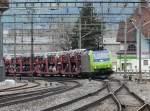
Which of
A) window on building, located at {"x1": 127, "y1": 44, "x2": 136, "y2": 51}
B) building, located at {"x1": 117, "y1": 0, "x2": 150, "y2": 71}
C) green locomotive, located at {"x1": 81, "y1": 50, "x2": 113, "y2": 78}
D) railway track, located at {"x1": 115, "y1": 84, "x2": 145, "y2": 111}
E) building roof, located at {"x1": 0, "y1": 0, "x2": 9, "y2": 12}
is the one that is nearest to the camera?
railway track, located at {"x1": 115, "y1": 84, "x2": 145, "y2": 111}

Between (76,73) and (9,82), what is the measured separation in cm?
1426

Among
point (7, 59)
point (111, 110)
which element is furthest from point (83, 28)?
point (111, 110)

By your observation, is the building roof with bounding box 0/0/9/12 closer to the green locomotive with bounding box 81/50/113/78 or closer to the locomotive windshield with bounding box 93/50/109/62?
the green locomotive with bounding box 81/50/113/78

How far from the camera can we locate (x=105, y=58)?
51312mm

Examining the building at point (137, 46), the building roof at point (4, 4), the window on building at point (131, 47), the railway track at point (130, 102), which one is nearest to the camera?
the railway track at point (130, 102)

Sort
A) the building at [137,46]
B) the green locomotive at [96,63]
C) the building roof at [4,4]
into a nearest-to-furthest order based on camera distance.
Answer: the building roof at [4,4], the green locomotive at [96,63], the building at [137,46]

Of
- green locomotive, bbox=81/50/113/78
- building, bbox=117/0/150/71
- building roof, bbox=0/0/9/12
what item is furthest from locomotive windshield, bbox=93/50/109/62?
building, bbox=117/0/150/71

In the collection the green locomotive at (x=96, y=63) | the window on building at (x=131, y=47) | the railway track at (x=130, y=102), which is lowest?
the railway track at (x=130, y=102)

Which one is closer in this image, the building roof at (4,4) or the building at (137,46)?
the building roof at (4,4)

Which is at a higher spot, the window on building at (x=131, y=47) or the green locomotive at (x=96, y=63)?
the window on building at (x=131, y=47)

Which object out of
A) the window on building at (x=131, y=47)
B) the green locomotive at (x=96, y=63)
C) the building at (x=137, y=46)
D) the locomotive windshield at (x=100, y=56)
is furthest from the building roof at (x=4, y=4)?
the window on building at (x=131, y=47)

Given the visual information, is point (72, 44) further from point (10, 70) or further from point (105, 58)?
point (105, 58)

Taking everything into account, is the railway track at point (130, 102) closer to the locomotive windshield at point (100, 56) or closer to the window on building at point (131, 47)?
the locomotive windshield at point (100, 56)

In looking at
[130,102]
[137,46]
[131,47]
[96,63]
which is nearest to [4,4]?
[96,63]
